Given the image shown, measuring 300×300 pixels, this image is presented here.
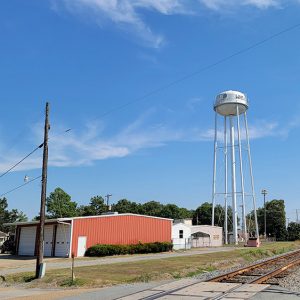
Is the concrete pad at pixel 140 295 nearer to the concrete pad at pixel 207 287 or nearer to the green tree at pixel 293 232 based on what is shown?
the concrete pad at pixel 207 287

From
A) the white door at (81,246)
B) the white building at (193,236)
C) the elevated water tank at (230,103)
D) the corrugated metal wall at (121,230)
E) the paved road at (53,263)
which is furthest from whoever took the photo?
the elevated water tank at (230,103)

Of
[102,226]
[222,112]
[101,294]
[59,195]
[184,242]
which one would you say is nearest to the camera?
[101,294]

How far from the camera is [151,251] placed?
140 ft

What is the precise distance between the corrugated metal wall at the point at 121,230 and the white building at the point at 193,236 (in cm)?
499

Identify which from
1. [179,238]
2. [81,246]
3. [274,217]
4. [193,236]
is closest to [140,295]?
[81,246]

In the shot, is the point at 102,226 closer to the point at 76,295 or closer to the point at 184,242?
the point at 184,242

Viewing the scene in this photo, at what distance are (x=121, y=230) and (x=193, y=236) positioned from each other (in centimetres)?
2083

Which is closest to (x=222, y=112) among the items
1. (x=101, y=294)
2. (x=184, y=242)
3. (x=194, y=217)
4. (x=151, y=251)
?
(x=184, y=242)

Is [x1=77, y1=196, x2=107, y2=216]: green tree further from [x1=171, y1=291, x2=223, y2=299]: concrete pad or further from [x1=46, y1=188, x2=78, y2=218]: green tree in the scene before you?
[x1=171, y1=291, x2=223, y2=299]: concrete pad

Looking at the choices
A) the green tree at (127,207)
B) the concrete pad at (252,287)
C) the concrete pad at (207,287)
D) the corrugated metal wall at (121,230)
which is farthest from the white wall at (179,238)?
the green tree at (127,207)

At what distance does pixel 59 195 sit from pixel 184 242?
162 feet

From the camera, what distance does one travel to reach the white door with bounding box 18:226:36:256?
42094 millimetres

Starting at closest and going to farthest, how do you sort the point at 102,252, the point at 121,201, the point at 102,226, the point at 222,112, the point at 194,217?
the point at 102,252 → the point at 102,226 → the point at 222,112 → the point at 121,201 → the point at 194,217

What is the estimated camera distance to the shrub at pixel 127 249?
126 ft
